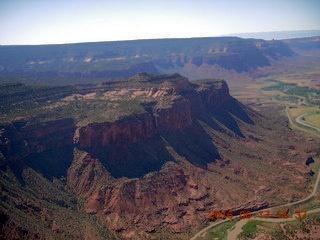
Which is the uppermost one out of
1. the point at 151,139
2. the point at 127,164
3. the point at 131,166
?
the point at 151,139

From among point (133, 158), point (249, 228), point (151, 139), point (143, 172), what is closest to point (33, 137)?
point (133, 158)

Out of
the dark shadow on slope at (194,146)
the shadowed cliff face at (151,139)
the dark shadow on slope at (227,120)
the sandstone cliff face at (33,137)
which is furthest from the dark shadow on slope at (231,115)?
the sandstone cliff face at (33,137)

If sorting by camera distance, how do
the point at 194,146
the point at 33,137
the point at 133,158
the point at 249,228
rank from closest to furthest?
the point at 249,228, the point at 33,137, the point at 133,158, the point at 194,146

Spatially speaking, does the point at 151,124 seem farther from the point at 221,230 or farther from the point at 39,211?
the point at 39,211

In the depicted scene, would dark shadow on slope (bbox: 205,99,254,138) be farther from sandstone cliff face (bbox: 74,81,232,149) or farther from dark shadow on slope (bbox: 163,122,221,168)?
dark shadow on slope (bbox: 163,122,221,168)

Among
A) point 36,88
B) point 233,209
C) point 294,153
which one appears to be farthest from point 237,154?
point 36,88

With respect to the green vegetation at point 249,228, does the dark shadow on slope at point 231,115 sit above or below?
above

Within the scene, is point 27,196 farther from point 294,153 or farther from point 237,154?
point 294,153

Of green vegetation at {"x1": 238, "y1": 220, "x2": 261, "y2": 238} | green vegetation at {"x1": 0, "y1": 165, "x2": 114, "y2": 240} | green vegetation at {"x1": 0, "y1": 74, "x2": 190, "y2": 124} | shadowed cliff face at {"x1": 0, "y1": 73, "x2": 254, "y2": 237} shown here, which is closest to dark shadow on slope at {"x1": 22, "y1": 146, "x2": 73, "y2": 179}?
shadowed cliff face at {"x1": 0, "y1": 73, "x2": 254, "y2": 237}

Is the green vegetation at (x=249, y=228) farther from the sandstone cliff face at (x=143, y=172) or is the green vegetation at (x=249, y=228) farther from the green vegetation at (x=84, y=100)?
the green vegetation at (x=84, y=100)
